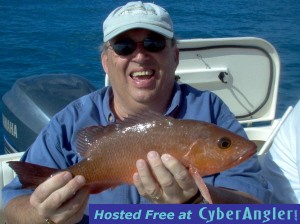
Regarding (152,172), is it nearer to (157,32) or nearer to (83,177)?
(83,177)

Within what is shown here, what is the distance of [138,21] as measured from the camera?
2566 mm

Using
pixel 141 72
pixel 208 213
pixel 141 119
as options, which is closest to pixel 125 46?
pixel 141 72

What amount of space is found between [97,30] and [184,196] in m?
12.3

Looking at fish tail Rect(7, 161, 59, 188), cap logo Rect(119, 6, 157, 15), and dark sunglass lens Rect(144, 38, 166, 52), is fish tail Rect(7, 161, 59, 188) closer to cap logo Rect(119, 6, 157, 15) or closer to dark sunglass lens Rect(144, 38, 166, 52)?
dark sunglass lens Rect(144, 38, 166, 52)

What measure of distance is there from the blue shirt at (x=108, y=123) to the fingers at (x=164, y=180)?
418 millimetres

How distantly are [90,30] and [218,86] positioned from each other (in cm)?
1026

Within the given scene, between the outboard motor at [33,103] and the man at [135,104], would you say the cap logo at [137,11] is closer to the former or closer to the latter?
the man at [135,104]

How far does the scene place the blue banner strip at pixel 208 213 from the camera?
1690 millimetres

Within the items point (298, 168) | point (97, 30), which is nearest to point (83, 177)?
point (298, 168)

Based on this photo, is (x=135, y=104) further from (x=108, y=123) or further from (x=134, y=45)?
(x=134, y=45)

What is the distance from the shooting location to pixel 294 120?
2621 mm

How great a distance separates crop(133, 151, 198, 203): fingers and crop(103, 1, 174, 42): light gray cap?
0.75 metres

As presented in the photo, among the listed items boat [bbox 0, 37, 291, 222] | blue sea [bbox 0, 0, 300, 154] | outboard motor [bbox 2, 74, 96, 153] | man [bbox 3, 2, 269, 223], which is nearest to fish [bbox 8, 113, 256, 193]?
man [bbox 3, 2, 269, 223]

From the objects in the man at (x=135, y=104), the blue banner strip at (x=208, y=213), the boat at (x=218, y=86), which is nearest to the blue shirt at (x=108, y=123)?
the man at (x=135, y=104)
